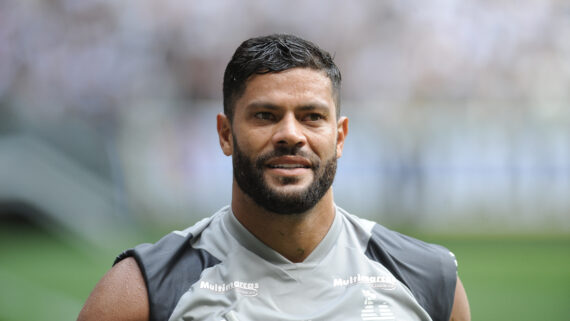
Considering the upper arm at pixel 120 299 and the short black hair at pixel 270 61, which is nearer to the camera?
the upper arm at pixel 120 299

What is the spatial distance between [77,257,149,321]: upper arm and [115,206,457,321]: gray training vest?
3 centimetres

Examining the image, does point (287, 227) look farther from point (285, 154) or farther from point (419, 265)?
point (419, 265)

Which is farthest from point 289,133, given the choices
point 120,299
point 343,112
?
point 343,112

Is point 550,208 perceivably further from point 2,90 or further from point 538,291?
point 2,90

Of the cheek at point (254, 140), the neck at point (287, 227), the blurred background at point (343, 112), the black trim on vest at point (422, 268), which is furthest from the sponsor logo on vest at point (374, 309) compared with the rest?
the blurred background at point (343, 112)

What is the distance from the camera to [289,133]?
1.80 m

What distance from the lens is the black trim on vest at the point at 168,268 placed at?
1.78 metres

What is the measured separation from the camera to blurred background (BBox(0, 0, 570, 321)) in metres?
7.02

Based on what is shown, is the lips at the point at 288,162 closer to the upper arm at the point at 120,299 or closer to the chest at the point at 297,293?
the chest at the point at 297,293

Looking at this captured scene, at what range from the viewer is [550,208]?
277 inches

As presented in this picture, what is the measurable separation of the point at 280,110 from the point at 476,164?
5.58 meters

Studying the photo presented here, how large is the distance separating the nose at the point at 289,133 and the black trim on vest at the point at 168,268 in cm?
41

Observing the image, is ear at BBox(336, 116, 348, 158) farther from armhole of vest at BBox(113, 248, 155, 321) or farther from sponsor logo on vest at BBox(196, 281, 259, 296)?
armhole of vest at BBox(113, 248, 155, 321)

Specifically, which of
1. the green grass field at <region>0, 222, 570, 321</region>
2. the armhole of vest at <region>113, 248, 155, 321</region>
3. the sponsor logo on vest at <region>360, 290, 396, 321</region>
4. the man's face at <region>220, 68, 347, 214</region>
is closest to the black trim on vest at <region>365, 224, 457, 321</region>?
the sponsor logo on vest at <region>360, 290, 396, 321</region>
